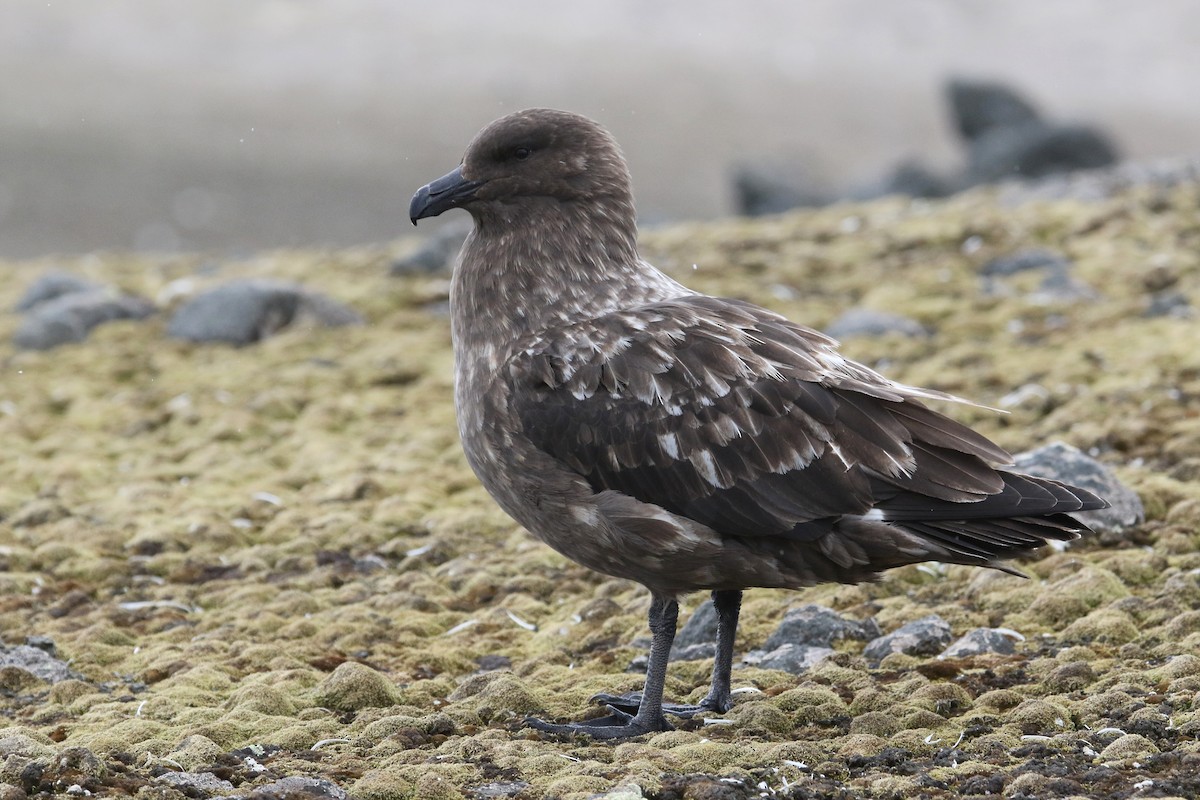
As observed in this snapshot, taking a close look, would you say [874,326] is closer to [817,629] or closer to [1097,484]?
[1097,484]

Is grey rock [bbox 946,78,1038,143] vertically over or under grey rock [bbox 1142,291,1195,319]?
over

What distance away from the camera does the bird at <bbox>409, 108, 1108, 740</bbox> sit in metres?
5.93

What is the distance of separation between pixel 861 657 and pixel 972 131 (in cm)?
3088

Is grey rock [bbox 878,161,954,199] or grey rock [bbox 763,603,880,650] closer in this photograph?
grey rock [bbox 763,603,880,650]

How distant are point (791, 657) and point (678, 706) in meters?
0.81

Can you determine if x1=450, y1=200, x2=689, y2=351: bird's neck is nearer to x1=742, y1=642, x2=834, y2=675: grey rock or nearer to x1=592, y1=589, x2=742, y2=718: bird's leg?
x1=592, y1=589, x2=742, y2=718: bird's leg

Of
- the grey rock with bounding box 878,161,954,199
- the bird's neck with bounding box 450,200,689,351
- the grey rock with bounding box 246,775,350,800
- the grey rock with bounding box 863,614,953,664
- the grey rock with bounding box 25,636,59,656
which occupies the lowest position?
the grey rock with bounding box 246,775,350,800

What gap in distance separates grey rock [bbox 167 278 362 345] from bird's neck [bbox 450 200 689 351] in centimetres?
805

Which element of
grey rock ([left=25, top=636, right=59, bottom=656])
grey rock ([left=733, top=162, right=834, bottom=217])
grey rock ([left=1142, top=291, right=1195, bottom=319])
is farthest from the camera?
grey rock ([left=733, top=162, right=834, bottom=217])

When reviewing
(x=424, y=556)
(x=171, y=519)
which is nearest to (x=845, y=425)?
(x=424, y=556)

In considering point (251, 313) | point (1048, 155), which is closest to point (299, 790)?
point (251, 313)

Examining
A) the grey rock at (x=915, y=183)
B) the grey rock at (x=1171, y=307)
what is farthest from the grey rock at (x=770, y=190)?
the grey rock at (x=1171, y=307)

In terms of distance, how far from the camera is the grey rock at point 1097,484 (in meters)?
7.98

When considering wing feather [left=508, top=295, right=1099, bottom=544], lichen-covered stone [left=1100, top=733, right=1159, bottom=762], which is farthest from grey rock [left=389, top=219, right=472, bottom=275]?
lichen-covered stone [left=1100, top=733, right=1159, bottom=762]
